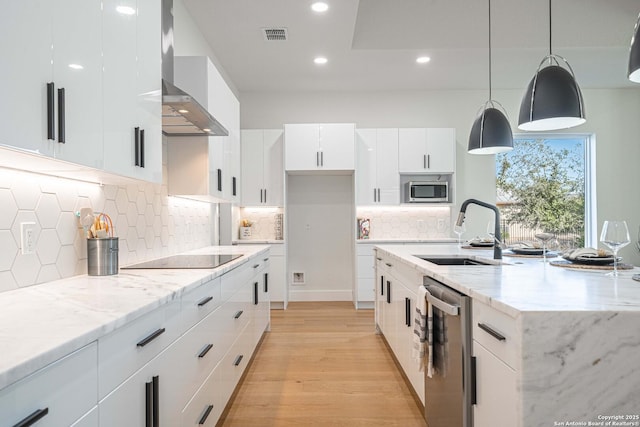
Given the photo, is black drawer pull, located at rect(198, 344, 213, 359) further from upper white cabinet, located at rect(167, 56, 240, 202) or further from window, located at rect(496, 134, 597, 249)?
window, located at rect(496, 134, 597, 249)

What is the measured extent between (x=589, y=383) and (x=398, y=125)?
4691mm

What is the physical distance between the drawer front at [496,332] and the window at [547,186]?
4582mm

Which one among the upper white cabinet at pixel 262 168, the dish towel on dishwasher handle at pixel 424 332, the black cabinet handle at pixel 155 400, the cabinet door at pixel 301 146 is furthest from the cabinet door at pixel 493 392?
the upper white cabinet at pixel 262 168

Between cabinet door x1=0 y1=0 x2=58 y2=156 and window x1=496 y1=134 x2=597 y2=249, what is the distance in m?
5.48

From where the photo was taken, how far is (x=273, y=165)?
5.11 meters

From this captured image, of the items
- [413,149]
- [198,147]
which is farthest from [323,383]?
[413,149]

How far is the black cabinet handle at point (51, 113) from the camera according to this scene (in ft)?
3.76

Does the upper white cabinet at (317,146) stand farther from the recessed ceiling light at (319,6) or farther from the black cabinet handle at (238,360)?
the black cabinet handle at (238,360)

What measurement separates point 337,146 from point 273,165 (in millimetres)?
852

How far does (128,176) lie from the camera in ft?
5.51

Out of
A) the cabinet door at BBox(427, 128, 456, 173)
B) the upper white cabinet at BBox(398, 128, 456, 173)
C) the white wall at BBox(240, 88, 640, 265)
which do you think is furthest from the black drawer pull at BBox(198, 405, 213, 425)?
the white wall at BBox(240, 88, 640, 265)

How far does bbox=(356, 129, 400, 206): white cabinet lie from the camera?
16.9 ft

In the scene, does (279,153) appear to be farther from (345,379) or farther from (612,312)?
(612,312)

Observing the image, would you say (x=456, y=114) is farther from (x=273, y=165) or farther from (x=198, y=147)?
(x=198, y=147)
